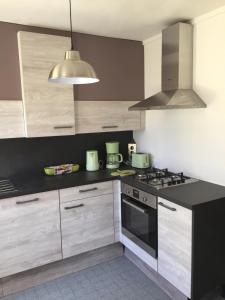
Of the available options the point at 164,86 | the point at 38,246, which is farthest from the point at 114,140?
the point at 38,246

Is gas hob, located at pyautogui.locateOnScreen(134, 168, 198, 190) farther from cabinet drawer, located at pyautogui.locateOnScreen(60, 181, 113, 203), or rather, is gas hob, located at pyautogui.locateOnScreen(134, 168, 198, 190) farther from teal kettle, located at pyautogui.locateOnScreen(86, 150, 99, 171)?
teal kettle, located at pyautogui.locateOnScreen(86, 150, 99, 171)

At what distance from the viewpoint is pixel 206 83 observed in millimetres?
2191

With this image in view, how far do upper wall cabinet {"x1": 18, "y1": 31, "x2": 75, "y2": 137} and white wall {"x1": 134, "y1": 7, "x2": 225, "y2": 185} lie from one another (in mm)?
988

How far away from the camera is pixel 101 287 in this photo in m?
2.20

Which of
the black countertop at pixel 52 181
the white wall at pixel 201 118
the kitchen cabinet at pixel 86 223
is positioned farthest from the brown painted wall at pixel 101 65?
the kitchen cabinet at pixel 86 223

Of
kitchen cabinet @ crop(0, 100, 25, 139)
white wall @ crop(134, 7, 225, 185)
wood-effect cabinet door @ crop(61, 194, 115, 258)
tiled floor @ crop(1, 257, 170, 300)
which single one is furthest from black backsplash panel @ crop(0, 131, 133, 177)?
tiled floor @ crop(1, 257, 170, 300)

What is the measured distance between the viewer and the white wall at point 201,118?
6.82ft

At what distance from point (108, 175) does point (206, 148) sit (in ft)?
3.13

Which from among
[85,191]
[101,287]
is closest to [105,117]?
[85,191]

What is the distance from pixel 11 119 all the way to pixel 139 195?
51.0 inches

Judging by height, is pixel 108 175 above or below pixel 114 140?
below

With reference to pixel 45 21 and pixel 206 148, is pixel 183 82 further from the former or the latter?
pixel 45 21

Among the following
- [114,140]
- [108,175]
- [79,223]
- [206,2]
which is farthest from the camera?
[114,140]

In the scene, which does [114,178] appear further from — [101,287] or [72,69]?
[72,69]
